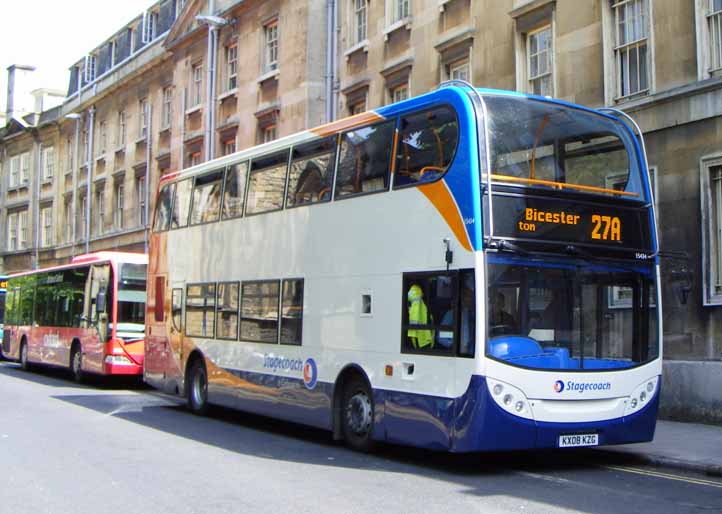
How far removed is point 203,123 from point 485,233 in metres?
25.3

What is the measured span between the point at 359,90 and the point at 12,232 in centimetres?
3430

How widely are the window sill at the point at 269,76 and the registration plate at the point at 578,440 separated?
20.9 metres

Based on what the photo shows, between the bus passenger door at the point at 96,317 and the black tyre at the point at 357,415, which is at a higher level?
the bus passenger door at the point at 96,317

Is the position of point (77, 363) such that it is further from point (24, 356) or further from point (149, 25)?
point (149, 25)

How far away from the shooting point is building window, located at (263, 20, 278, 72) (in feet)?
98.5

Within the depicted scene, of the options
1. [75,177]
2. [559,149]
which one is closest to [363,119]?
[559,149]

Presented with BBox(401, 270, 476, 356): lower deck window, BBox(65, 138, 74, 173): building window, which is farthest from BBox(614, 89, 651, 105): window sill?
BBox(65, 138, 74, 173): building window

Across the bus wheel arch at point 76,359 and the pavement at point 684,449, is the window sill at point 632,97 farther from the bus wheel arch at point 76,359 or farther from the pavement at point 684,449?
the bus wheel arch at point 76,359

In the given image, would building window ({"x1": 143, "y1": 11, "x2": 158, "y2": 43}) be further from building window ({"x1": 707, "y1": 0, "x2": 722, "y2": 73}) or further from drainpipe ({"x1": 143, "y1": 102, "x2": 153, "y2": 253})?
building window ({"x1": 707, "y1": 0, "x2": 722, "y2": 73})

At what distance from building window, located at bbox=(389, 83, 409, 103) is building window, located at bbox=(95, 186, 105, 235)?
21.7 m

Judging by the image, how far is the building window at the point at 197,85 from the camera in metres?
34.6

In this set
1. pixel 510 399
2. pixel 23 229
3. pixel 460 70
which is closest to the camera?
pixel 510 399

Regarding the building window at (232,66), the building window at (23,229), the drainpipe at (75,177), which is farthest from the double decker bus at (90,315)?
the building window at (23,229)

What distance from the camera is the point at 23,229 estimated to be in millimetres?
52125
